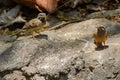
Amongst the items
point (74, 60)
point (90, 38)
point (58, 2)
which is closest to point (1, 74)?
point (74, 60)

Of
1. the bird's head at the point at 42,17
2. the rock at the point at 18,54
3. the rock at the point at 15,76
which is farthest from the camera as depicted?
the bird's head at the point at 42,17

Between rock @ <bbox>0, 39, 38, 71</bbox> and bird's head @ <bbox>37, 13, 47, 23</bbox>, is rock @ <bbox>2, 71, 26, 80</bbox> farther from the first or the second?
bird's head @ <bbox>37, 13, 47, 23</bbox>

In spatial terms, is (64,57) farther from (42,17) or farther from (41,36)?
(42,17)

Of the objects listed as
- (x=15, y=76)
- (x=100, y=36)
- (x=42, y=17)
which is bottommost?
(x=15, y=76)

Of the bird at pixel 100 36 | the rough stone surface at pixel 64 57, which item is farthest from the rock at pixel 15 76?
the bird at pixel 100 36

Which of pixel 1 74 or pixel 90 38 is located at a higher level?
pixel 90 38

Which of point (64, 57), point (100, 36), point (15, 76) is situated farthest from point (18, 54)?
point (100, 36)

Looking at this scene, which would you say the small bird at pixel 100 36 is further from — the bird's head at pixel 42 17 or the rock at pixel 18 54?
the bird's head at pixel 42 17

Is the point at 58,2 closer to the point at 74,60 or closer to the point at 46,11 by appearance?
the point at 46,11
